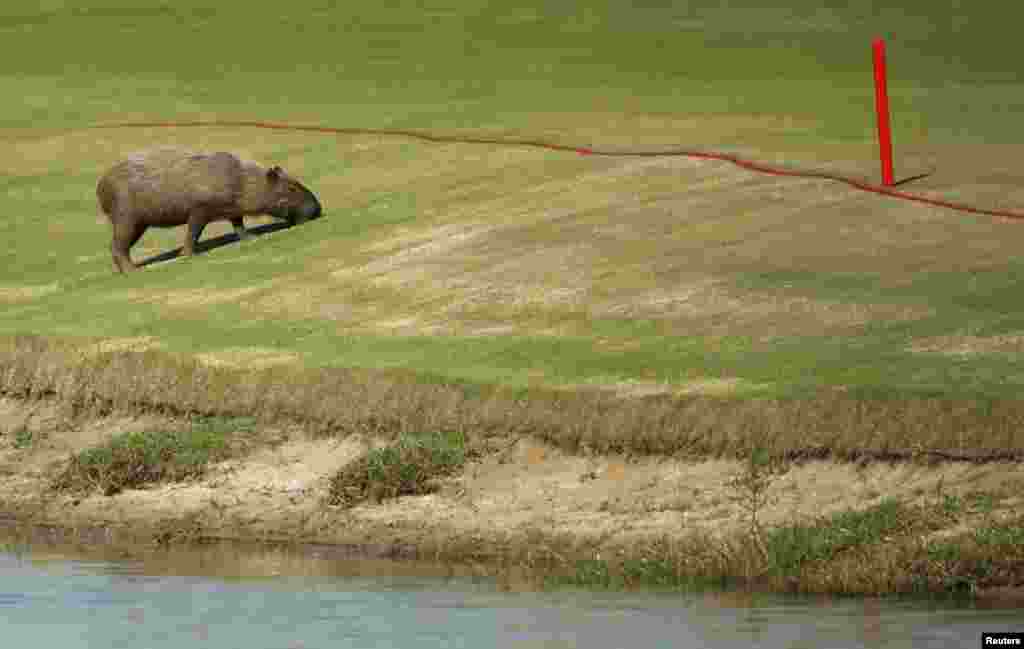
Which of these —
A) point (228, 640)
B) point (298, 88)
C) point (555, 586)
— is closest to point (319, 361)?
point (555, 586)

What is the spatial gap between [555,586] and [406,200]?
1827 centimetres

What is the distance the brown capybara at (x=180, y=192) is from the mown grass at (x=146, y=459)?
35.8ft

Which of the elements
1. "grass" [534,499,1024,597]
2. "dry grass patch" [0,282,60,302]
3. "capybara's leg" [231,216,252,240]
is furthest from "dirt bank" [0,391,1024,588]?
"capybara's leg" [231,216,252,240]

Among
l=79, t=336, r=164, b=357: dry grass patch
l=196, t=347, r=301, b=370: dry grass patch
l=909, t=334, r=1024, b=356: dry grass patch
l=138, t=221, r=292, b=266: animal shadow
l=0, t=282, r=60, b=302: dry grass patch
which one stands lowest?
l=0, t=282, r=60, b=302: dry grass patch

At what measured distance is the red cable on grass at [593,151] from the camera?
30.6 m

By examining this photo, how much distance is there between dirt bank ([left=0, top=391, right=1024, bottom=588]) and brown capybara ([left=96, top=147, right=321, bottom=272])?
389 inches

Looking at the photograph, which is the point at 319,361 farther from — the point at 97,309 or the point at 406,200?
the point at 406,200

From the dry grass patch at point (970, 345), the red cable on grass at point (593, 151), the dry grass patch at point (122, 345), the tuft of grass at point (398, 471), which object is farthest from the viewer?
the red cable on grass at point (593, 151)

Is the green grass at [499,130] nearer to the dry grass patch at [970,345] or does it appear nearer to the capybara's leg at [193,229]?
the dry grass patch at [970,345]

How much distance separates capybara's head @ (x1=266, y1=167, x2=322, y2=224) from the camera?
117 feet

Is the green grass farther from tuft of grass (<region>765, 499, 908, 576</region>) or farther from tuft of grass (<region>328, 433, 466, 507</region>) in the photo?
tuft of grass (<region>765, 499, 908, 576</region>)

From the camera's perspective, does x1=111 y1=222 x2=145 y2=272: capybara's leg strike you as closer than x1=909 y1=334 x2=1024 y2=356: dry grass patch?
No

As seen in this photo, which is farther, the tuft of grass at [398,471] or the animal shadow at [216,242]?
the animal shadow at [216,242]

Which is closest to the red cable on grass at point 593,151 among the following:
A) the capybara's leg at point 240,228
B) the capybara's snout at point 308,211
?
A: the capybara's snout at point 308,211
